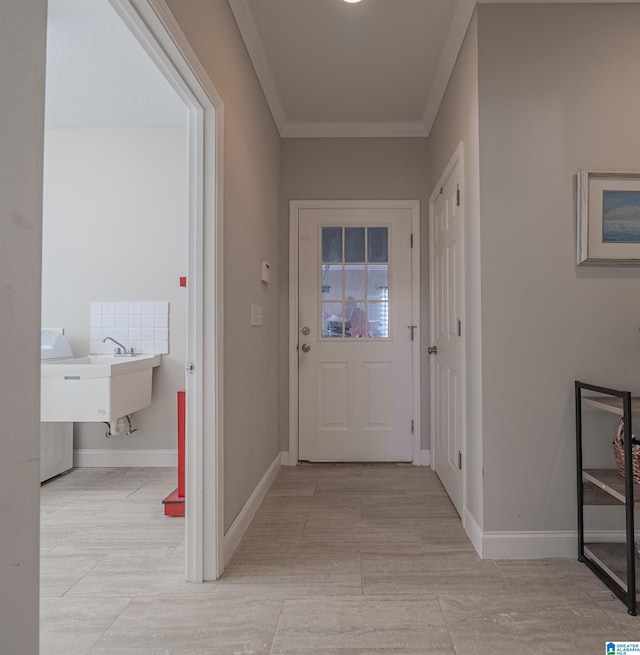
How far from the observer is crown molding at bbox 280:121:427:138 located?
3273mm

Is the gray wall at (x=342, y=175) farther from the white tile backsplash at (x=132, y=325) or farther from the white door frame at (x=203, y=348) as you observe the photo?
the white door frame at (x=203, y=348)

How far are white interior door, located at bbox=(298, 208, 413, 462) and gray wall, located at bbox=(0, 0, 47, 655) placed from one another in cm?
266

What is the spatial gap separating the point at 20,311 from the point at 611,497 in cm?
222

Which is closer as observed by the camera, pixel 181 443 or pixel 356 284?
pixel 181 443

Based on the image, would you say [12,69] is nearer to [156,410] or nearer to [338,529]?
[338,529]

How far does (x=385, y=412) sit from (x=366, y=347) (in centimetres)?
52

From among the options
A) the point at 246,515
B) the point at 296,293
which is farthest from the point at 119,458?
the point at 296,293

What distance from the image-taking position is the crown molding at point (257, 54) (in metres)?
2.09

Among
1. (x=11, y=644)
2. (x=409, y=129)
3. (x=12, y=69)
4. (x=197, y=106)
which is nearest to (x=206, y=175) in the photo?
(x=197, y=106)

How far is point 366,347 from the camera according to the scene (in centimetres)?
336

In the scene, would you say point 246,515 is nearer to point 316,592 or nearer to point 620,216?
point 316,592

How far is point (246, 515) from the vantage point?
7.32 ft

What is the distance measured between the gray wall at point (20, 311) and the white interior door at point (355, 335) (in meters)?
2.66

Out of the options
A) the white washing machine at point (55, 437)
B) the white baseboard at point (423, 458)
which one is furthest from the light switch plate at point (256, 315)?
the white baseboard at point (423, 458)
